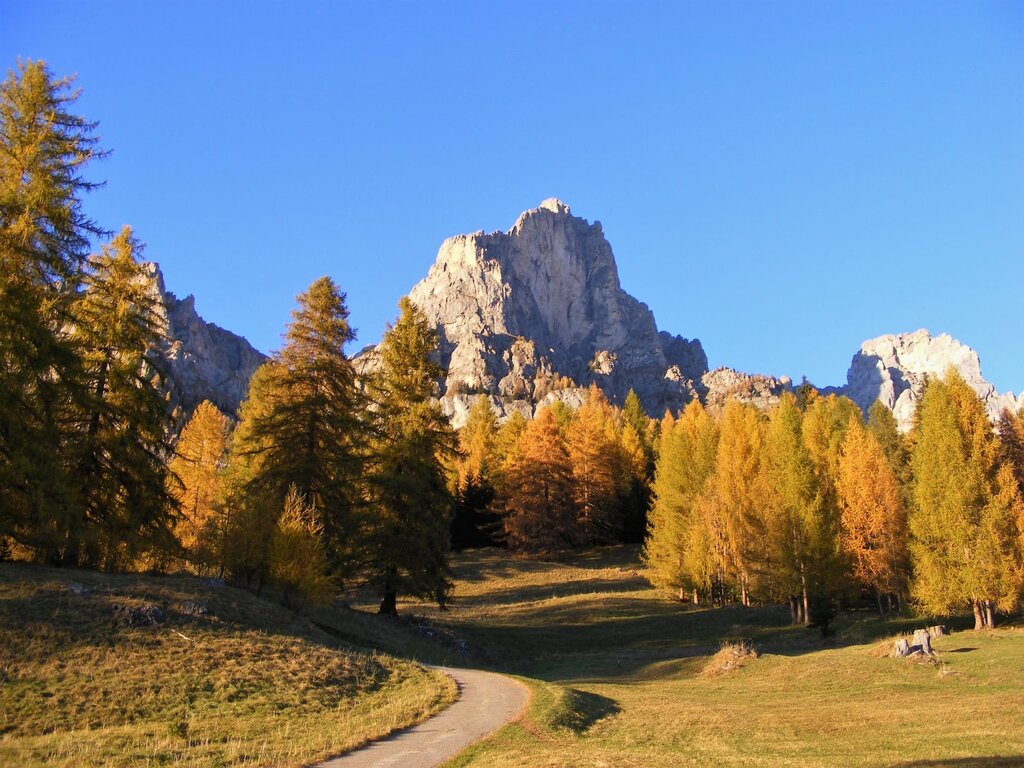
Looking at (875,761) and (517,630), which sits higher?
(875,761)

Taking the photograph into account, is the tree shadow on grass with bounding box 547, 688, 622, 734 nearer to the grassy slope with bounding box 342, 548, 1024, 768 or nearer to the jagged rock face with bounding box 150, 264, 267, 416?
the grassy slope with bounding box 342, 548, 1024, 768

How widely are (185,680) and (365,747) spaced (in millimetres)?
5187

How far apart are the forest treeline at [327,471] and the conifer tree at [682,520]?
153mm

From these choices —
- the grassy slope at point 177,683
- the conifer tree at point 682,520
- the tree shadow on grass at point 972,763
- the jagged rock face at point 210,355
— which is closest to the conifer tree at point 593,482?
the conifer tree at point 682,520

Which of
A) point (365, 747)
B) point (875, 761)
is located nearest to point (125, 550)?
point (365, 747)

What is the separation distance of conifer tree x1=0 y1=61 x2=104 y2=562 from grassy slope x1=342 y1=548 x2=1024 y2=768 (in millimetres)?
14173

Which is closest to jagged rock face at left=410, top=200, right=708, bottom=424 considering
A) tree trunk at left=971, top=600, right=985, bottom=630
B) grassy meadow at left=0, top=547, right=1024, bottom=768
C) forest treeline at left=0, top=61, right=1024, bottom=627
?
forest treeline at left=0, top=61, right=1024, bottom=627

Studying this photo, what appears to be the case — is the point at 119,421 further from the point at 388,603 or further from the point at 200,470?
the point at 200,470

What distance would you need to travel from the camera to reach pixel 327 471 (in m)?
30.3

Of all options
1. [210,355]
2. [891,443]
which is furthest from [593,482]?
[210,355]

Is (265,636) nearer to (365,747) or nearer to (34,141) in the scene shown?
(365,747)

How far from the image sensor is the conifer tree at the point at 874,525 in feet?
123

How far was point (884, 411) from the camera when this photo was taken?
63844 mm

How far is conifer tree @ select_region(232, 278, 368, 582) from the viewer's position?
29641 millimetres
